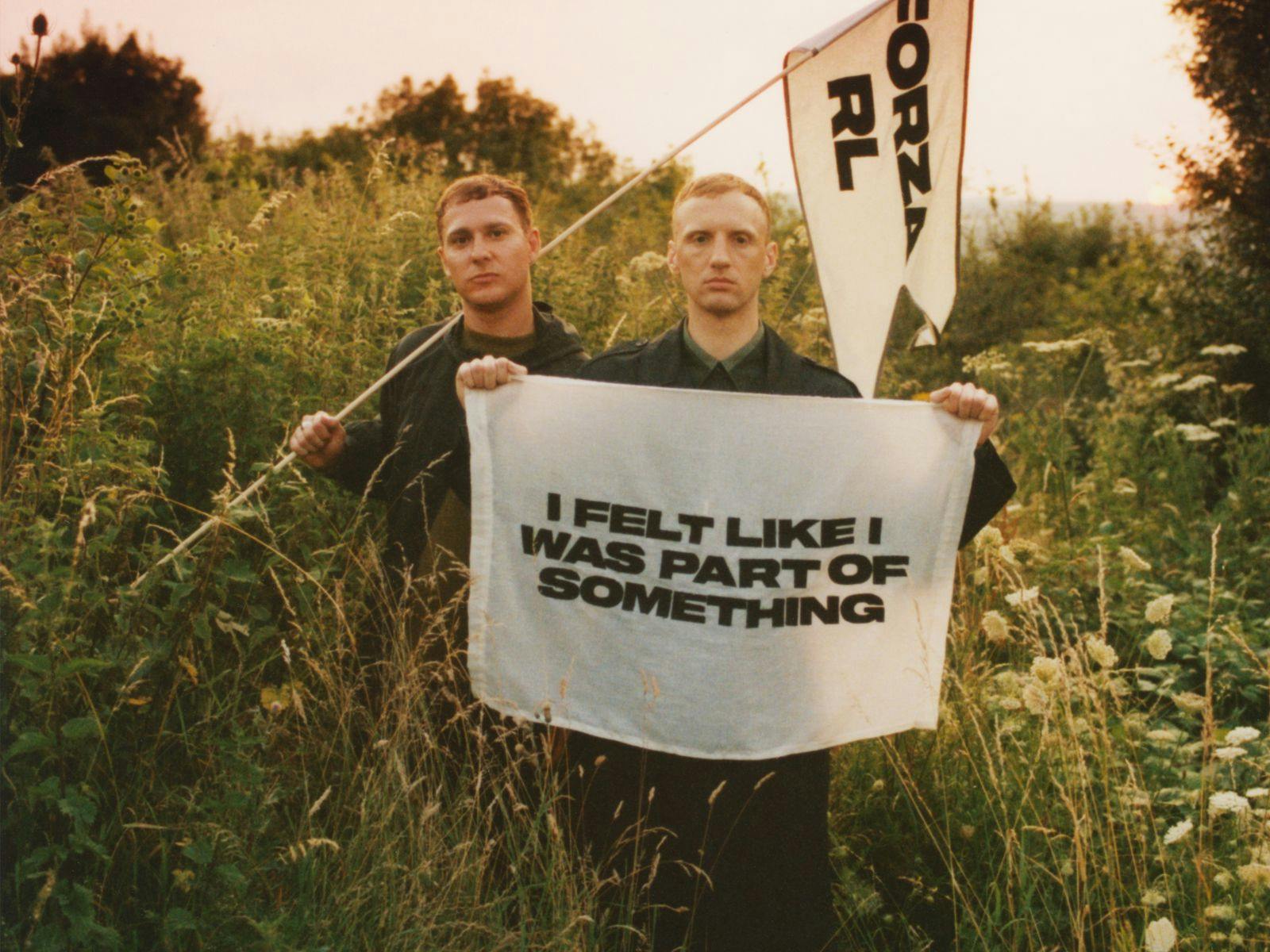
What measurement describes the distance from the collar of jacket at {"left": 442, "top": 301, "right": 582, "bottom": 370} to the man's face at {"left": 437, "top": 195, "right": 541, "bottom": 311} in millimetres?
120

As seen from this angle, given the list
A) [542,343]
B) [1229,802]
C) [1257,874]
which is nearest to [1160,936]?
[1257,874]

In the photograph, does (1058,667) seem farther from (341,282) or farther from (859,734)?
(341,282)

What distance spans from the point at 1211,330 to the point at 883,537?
22.2 ft

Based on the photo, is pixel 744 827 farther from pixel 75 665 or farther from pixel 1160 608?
pixel 75 665

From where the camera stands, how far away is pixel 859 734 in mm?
2705

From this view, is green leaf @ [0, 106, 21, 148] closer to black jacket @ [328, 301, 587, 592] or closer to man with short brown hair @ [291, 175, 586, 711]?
man with short brown hair @ [291, 175, 586, 711]

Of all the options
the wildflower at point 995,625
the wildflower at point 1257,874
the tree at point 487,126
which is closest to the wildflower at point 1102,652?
the wildflower at point 995,625

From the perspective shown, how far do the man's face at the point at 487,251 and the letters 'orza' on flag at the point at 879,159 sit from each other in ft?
2.88

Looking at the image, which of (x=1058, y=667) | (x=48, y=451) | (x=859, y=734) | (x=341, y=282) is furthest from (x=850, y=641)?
(x=341, y=282)

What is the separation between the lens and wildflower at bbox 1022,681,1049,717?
2.82 meters

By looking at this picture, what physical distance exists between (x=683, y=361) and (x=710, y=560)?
53cm

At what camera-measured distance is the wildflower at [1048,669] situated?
8.90 feet

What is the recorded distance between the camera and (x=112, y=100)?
18484 millimetres

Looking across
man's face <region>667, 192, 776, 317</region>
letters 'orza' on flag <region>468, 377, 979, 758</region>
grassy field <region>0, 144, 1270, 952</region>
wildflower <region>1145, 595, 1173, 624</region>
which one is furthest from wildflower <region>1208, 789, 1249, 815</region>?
man's face <region>667, 192, 776, 317</region>
